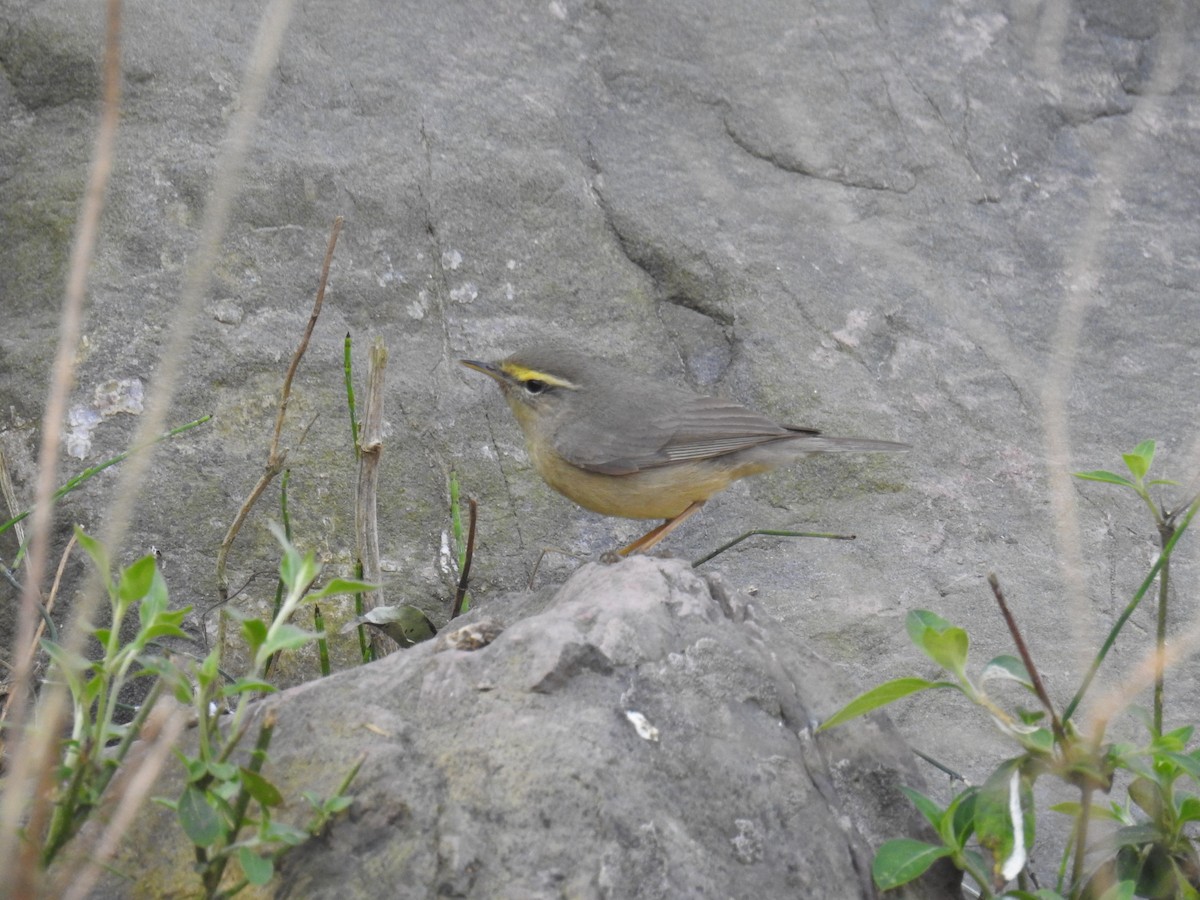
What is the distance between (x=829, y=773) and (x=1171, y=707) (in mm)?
1975

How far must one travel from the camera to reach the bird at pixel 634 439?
5.41 m

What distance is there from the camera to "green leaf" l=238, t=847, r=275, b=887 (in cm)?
256

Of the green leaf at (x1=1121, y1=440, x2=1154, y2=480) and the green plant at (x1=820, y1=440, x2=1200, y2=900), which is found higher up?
the green leaf at (x1=1121, y1=440, x2=1154, y2=480)

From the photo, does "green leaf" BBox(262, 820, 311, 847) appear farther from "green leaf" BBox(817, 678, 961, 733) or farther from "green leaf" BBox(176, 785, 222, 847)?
"green leaf" BBox(817, 678, 961, 733)

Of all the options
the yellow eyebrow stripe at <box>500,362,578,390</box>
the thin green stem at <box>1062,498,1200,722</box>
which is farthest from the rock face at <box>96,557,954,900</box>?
the yellow eyebrow stripe at <box>500,362,578,390</box>

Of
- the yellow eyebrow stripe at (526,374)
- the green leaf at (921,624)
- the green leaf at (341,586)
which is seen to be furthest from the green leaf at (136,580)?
the yellow eyebrow stripe at (526,374)

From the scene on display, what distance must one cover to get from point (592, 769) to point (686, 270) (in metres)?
3.63

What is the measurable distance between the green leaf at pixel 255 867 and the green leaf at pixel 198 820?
8 centimetres

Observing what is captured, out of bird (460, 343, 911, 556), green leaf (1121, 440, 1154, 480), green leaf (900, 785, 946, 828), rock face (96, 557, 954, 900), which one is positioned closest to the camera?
rock face (96, 557, 954, 900)

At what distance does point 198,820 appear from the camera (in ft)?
8.65

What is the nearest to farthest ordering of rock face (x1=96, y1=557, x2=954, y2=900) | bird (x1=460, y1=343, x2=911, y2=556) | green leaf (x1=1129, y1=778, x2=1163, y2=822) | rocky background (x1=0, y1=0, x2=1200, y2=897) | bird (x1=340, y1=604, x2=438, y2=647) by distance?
rock face (x1=96, y1=557, x2=954, y2=900), green leaf (x1=1129, y1=778, x2=1163, y2=822), bird (x1=340, y1=604, x2=438, y2=647), rocky background (x1=0, y1=0, x2=1200, y2=897), bird (x1=460, y1=343, x2=911, y2=556)

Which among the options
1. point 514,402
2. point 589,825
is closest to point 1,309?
point 514,402

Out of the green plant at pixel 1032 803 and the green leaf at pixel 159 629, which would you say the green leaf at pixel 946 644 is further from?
the green leaf at pixel 159 629

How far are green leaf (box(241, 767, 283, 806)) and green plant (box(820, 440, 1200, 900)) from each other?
1.24 metres
